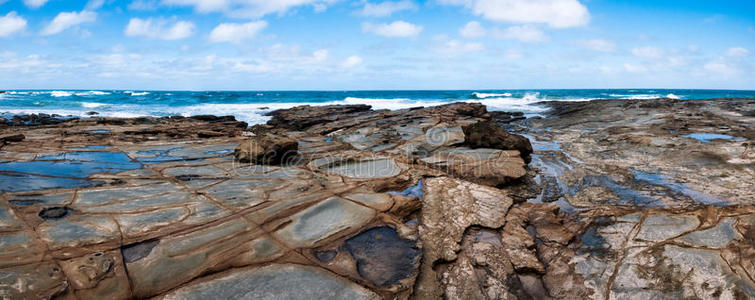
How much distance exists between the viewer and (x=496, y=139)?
281 inches

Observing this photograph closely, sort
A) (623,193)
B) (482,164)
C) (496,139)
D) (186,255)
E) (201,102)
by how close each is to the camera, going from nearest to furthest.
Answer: (186,255), (623,193), (482,164), (496,139), (201,102)

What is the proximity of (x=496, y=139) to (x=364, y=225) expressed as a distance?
176 inches

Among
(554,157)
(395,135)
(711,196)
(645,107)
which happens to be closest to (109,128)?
(395,135)

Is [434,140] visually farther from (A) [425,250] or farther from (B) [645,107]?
(B) [645,107]

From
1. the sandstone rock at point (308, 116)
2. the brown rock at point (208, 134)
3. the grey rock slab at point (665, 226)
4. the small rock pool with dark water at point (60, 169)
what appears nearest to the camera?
the grey rock slab at point (665, 226)

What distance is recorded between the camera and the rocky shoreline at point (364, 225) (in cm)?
262

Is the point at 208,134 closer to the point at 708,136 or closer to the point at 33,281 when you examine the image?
the point at 33,281

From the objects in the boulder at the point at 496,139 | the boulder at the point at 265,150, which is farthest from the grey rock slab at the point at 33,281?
the boulder at the point at 496,139

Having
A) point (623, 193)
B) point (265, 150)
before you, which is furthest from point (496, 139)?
point (265, 150)

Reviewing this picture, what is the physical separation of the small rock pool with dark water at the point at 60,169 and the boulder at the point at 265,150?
5.01 ft

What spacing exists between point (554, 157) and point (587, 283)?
5468 millimetres

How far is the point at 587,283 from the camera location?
2.95 metres

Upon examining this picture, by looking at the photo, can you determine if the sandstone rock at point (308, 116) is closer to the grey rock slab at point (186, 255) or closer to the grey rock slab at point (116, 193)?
the grey rock slab at point (116, 193)

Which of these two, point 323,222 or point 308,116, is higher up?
point 308,116
